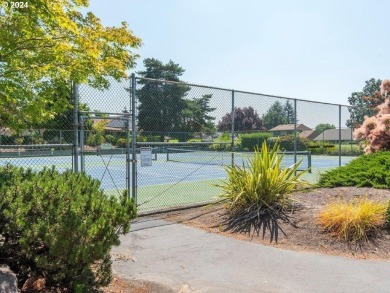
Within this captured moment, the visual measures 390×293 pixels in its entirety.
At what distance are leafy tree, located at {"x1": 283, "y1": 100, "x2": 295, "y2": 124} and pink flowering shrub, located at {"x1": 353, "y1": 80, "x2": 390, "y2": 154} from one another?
215cm

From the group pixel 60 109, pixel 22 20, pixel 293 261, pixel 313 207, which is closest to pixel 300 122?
pixel 313 207

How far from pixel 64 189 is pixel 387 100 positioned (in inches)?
466

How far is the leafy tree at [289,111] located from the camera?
1227 centimetres

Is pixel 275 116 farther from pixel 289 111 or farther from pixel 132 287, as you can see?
pixel 132 287

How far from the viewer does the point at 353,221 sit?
6.09 m

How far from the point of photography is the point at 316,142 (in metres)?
16.7

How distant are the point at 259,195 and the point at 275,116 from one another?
646cm

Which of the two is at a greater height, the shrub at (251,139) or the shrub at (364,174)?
the shrub at (251,139)

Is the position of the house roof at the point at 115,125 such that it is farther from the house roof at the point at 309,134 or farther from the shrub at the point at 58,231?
the house roof at the point at 309,134

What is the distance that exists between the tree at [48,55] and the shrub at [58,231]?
146cm

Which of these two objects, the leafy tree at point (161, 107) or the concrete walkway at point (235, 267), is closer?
the concrete walkway at point (235, 267)

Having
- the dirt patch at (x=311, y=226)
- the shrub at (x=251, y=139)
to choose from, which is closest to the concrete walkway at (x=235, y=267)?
the dirt patch at (x=311, y=226)

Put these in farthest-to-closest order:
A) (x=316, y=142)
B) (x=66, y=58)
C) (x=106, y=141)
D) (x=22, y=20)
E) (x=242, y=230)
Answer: (x=316, y=142) < (x=106, y=141) < (x=242, y=230) < (x=66, y=58) < (x=22, y=20)

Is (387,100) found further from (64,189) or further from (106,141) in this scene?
(64,189)
